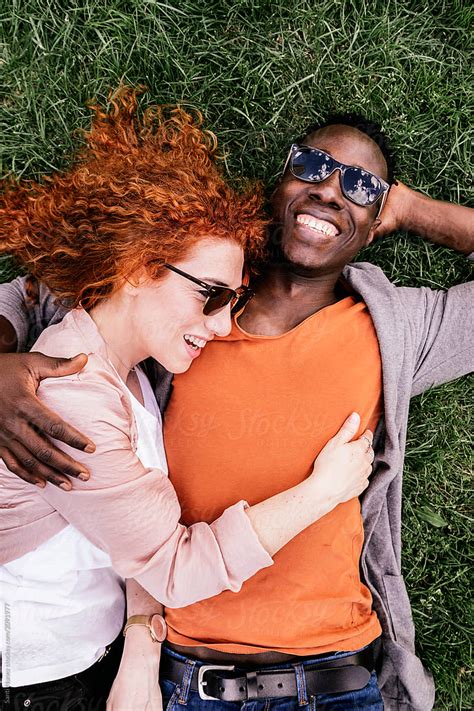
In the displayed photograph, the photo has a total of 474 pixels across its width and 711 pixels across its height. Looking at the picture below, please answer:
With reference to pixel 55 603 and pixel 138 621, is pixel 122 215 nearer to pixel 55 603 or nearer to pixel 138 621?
pixel 55 603

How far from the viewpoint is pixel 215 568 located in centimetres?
250

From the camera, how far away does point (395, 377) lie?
10.0 feet

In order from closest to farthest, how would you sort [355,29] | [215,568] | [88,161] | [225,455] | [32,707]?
[215,568]
[32,707]
[225,455]
[88,161]
[355,29]

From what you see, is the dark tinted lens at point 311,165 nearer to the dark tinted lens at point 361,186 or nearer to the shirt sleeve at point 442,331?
the dark tinted lens at point 361,186

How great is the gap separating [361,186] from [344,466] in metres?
1.36

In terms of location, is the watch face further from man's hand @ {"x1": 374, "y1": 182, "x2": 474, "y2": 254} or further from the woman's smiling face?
man's hand @ {"x1": 374, "y1": 182, "x2": 474, "y2": 254}

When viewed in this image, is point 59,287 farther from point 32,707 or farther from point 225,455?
point 32,707

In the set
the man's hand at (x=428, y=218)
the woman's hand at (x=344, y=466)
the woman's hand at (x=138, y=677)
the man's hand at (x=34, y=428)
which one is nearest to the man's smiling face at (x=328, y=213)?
the man's hand at (x=428, y=218)

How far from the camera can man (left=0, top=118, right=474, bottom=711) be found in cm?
291

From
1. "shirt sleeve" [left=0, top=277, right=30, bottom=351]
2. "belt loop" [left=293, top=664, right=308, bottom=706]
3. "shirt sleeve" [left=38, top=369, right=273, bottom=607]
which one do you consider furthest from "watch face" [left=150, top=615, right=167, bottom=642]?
"shirt sleeve" [left=0, top=277, right=30, bottom=351]

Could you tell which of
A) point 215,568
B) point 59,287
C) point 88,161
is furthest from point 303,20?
point 215,568

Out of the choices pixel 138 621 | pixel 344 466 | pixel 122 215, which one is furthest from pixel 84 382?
pixel 138 621

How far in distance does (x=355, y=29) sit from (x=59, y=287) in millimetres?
2259

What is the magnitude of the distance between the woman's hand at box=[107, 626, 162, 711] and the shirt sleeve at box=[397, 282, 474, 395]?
189 centimetres
